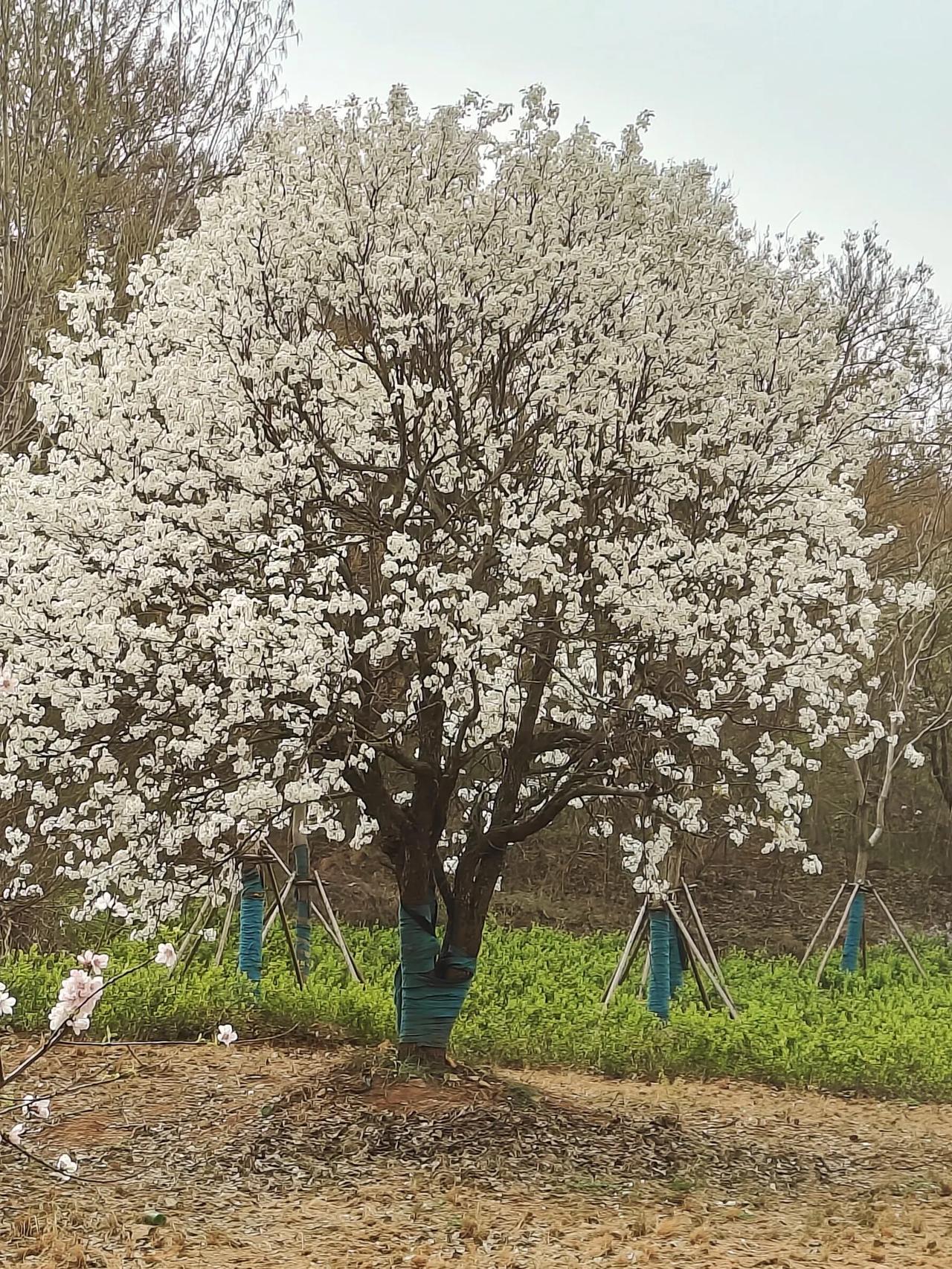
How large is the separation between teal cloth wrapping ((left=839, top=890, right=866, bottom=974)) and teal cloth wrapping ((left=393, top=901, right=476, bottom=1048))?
7.79 metres

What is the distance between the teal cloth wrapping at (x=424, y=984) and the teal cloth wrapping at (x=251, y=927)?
3.55m

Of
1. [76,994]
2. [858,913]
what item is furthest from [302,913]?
[76,994]

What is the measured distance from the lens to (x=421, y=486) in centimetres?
710

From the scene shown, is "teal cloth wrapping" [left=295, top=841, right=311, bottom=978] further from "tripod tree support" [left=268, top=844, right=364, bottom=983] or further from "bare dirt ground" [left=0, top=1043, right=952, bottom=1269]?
"bare dirt ground" [left=0, top=1043, right=952, bottom=1269]

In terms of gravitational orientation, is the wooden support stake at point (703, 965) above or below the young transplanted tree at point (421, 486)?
below

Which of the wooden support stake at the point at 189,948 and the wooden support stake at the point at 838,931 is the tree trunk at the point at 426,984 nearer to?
the wooden support stake at the point at 189,948

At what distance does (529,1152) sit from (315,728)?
8.84 feet

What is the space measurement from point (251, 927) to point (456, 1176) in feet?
17.5

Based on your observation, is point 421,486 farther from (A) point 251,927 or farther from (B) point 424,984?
(A) point 251,927

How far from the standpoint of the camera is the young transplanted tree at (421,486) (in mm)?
6852

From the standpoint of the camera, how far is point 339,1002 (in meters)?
10.6

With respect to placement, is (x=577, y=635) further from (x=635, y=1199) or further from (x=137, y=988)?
(x=137, y=988)

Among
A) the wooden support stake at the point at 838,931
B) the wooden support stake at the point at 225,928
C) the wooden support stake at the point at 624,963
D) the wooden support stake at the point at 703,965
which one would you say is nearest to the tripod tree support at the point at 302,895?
the wooden support stake at the point at 225,928

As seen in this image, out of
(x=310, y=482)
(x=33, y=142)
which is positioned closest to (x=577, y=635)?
(x=310, y=482)
